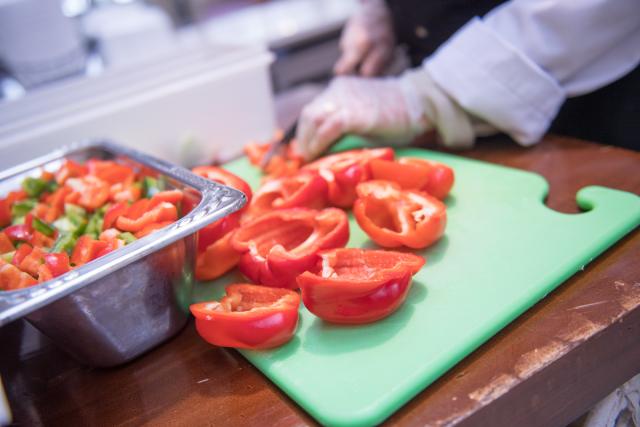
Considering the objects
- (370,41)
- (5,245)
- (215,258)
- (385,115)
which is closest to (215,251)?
(215,258)

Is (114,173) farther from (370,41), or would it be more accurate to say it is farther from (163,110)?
(370,41)

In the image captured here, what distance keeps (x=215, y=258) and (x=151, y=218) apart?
15cm

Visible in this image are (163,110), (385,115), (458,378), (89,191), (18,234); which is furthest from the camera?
(163,110)

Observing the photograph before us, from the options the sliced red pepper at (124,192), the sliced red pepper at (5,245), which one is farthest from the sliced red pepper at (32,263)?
the sliced red pepper at (124,192)

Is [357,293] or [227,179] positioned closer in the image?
[357,293]

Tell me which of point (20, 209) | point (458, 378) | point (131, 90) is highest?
point (131, 90)

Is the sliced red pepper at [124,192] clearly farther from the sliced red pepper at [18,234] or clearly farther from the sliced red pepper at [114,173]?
the sliced red pepper at [18,234]

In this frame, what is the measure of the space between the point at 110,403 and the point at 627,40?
1.21 meters

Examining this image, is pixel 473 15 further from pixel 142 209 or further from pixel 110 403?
pixel 110 403

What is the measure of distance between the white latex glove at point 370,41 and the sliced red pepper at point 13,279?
1193mm

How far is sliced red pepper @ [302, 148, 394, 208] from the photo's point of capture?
42.7 inches

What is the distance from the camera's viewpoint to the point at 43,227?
0.94 m

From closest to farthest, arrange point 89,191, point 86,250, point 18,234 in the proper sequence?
point 86,250 → point 18,234 → point 89,191

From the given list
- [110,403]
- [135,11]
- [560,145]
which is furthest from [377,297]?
[135,11]
